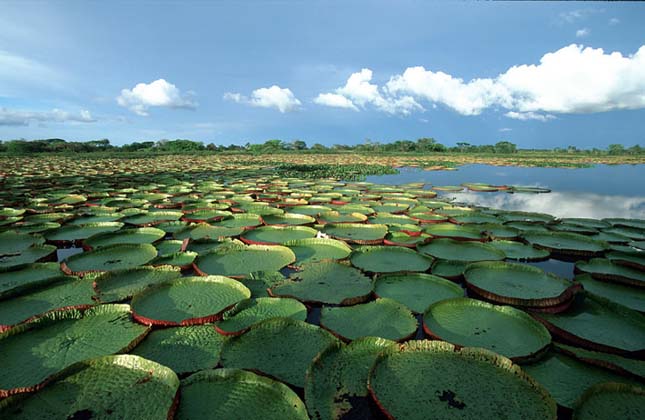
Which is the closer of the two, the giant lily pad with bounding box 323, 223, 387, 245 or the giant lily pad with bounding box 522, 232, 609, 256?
the giant lily pad with bounding box 522, 232, 609, 256

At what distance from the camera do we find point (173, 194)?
742 centimetres

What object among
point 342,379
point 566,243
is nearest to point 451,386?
point 342,379

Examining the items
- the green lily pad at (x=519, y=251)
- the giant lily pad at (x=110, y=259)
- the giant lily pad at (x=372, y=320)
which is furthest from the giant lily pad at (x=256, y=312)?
the green lily pad at (x=519, y=251)

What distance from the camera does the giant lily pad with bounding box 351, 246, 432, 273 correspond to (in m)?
3.37

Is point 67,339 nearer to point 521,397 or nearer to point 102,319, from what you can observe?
point 102,319

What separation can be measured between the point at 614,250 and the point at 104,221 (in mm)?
7178

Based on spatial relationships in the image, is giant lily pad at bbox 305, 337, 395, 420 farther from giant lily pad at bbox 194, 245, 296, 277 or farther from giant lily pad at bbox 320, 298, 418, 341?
giant lily pad at bbox 194, 245, 296, 277

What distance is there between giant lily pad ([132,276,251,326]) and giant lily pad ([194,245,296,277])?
297mm

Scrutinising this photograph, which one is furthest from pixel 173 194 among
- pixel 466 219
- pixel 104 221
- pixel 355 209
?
pixel 466 219

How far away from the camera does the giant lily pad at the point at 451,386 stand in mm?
1502

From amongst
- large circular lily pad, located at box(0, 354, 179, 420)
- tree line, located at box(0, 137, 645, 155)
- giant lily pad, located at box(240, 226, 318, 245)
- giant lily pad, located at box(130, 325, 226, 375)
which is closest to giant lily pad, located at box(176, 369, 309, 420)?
large circular lily pad, located at box(0, 354, 179, 420)

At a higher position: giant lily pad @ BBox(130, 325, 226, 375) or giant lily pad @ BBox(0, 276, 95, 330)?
giant lily pad @ BBox(0, 276, 95, 330)

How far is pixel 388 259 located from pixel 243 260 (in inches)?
65.5

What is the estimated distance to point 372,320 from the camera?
91.7 inches
